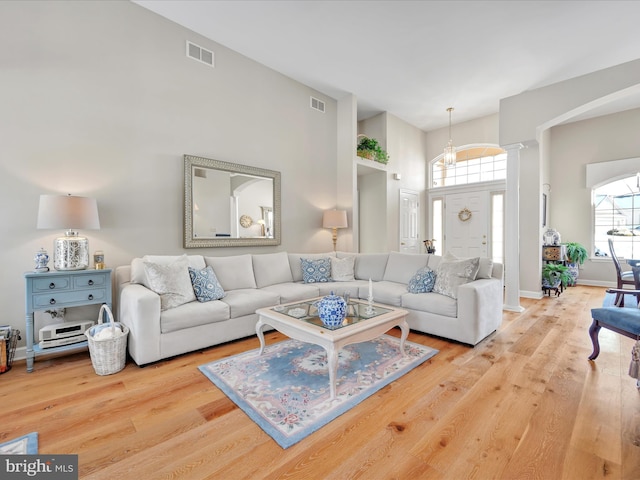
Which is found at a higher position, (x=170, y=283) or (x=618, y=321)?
(x=170, y=283)

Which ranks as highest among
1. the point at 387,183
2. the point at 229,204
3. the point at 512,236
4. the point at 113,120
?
the point at 113,120

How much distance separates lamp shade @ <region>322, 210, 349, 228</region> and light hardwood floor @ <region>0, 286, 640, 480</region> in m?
2.71

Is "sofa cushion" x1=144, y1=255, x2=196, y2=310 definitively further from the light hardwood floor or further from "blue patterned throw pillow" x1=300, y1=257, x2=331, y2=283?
"blue patterned throw pillow" x1=300, y1=257, x2=331, y2=283

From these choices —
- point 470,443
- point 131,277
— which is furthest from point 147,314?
point 470,443

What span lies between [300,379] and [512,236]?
3958 millimetres

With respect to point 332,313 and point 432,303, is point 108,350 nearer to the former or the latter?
point 332,313

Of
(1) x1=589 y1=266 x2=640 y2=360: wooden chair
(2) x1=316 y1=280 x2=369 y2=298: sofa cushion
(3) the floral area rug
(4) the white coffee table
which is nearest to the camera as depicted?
(3) the floral area rug

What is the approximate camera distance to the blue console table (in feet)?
8.04

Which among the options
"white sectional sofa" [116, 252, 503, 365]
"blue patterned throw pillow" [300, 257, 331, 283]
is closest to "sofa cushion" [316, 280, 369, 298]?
"white sectional sofa" [116, 252, 503, 365]

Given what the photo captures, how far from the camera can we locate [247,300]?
10.4 ft

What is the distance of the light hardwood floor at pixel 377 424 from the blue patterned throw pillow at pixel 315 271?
1.82 metres

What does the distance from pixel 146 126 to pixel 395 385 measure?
3626 mm

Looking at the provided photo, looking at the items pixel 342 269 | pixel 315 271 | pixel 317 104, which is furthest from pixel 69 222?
pixel 317 104

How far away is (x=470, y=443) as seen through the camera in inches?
63.4
